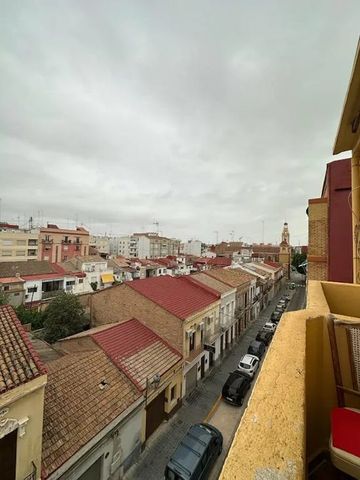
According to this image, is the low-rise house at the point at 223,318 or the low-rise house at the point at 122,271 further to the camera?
the low-rise house at the point at 122,271

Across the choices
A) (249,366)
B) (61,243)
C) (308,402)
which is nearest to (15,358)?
(308,402)

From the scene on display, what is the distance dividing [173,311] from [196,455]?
20.9 ft

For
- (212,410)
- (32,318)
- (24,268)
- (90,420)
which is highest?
(24,268)

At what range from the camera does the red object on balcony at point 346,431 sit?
5.94 feet

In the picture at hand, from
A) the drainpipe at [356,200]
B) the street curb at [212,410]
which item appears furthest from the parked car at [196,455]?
the drainpipe at [356,200]

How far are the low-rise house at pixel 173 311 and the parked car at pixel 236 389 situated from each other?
7.05ft

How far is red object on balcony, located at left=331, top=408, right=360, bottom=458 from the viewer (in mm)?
1810

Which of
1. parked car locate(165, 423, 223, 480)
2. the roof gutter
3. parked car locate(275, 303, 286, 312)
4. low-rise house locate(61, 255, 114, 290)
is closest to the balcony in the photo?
the roof gutter

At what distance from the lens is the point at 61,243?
178ft

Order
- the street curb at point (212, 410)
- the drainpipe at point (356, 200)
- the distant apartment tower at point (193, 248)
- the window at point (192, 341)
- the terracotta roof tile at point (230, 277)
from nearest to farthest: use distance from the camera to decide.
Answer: the drainpipe at point (356, 200)
the street curb at point (212, 410)
the window at point (192, 341)
the terracotta roof tile at point (230, 277)
the distant apartment tower at point (193, 248)

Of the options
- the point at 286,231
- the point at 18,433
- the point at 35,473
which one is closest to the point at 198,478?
the point at 35,473

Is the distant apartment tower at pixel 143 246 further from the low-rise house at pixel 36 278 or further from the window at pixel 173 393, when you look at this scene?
the window at pixel 173 393

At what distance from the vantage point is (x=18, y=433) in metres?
5.87

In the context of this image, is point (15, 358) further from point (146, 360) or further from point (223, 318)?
point (223, 318)
